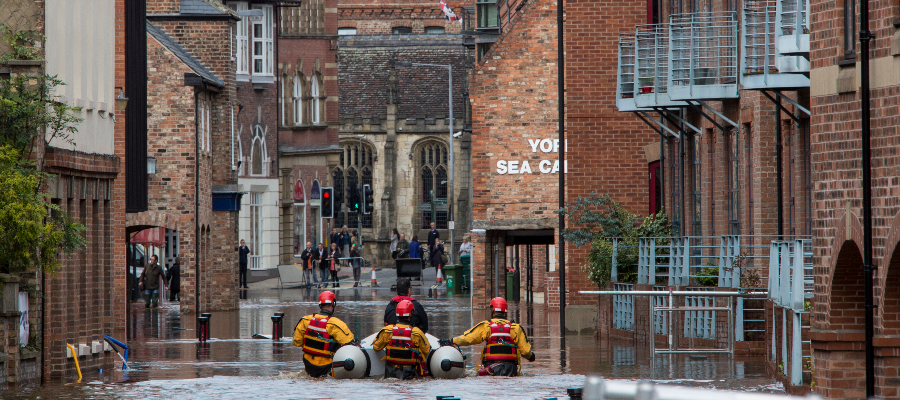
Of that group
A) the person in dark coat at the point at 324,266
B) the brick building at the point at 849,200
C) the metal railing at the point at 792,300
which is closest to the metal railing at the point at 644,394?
the brick building at the point at 849,200

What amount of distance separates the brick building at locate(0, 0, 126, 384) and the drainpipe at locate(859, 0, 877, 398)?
9.85 meters

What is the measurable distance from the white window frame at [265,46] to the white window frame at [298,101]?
446 inches

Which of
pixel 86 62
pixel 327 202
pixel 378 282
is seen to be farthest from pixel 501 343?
pixel 378 282

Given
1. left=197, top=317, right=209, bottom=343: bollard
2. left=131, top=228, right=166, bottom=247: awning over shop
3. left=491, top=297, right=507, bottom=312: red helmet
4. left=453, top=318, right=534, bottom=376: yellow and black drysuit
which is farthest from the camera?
left=131, top=228, right=166, bottom=247: awning over shop

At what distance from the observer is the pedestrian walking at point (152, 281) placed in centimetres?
4016

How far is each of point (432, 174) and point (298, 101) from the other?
A: 84.2 feet

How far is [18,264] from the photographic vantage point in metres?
17.9

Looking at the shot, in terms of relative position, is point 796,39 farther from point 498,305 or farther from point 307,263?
point 307,263

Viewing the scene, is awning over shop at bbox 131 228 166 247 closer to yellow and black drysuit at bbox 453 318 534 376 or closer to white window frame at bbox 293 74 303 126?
white window frame at bbox 293 74 303 126

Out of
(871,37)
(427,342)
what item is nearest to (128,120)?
(427,342)

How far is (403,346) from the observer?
19.2m

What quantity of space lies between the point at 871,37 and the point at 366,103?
78.8 meters

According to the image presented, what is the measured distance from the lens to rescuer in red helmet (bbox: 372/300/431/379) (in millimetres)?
19031

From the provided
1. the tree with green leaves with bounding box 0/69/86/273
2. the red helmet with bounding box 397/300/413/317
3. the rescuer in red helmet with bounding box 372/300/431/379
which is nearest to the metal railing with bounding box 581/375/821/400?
the tree with green leaves with bounding box 0/69/86/273
